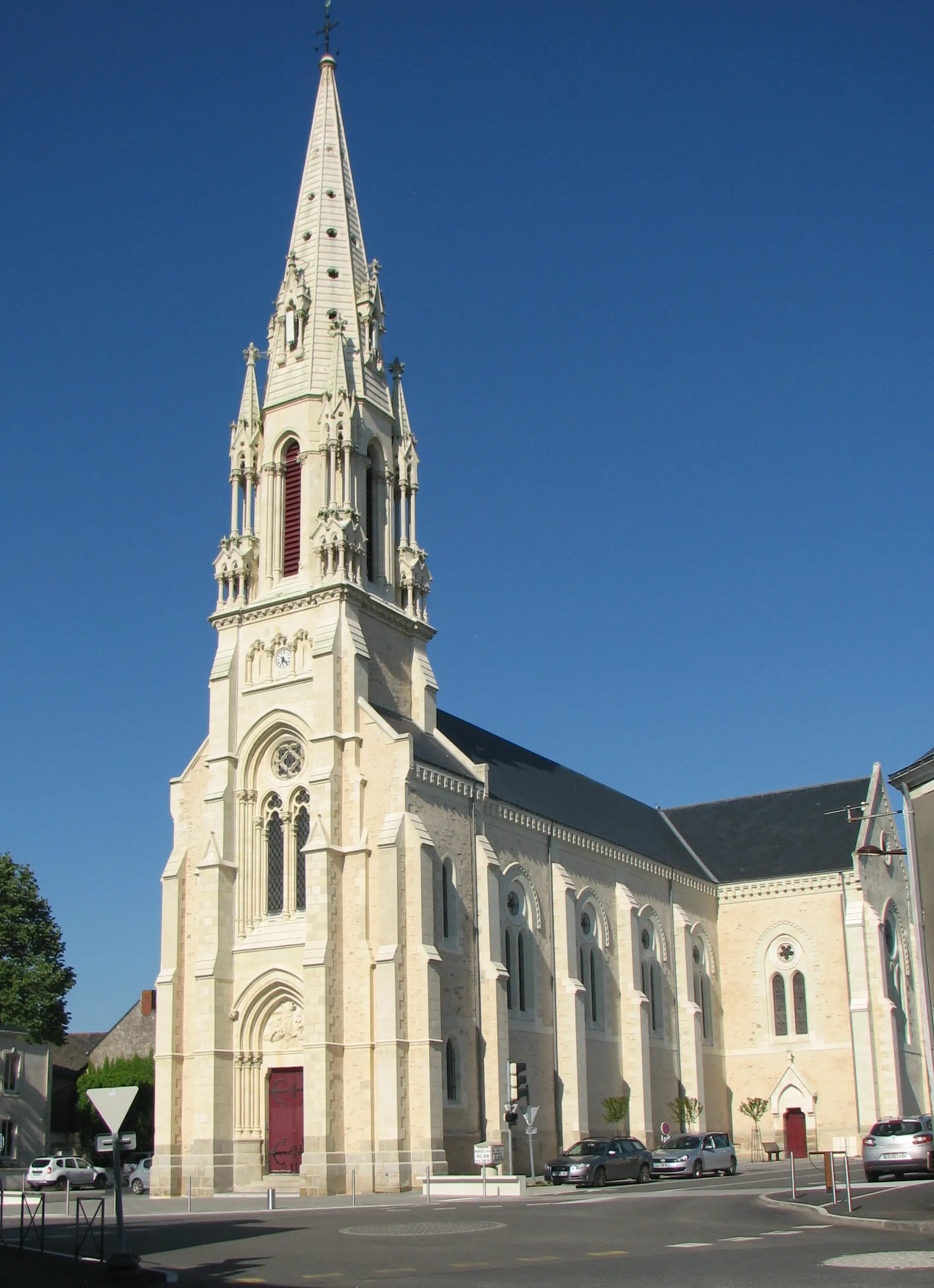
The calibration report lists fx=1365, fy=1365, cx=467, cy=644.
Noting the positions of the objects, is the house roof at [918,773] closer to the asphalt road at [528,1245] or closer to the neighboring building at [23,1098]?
the asphalt road at [528,1245]

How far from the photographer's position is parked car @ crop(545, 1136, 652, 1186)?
35625 millimetres

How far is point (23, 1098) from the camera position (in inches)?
2253

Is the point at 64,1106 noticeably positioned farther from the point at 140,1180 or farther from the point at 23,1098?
the point at 140,1180

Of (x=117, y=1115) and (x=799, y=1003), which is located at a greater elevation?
(x=799, y=1003)

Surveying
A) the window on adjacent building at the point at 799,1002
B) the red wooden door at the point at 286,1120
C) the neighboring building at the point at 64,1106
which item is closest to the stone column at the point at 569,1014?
the red wooden door at the point at 286,1120

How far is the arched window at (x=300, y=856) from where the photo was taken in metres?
40.4

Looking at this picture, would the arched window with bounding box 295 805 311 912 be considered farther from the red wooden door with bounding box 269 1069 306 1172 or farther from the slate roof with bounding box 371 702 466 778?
the red wooden door with bounding box 269 1069 306 1172

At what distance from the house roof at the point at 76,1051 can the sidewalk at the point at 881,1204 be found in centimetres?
5268

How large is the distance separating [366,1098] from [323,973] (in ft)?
11.3

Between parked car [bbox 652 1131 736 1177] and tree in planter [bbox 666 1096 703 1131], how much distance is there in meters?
9.83

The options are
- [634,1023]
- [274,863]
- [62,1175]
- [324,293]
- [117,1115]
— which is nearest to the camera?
[117,1115]

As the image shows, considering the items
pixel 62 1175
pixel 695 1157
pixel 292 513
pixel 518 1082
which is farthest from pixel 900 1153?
pixel 62 1175

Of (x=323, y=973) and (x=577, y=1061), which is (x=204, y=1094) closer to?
(x=323, y=973)

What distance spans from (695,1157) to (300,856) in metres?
14.2
